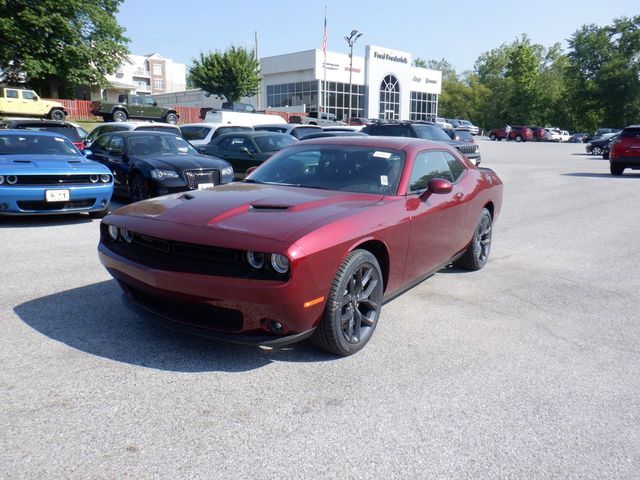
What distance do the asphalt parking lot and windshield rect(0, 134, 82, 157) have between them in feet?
12.7

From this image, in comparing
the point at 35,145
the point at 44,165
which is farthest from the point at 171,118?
the point at 44,165

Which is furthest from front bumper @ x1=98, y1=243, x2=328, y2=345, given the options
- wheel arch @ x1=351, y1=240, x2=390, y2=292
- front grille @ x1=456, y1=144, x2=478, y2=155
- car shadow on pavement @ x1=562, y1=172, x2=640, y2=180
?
car shadow on pavement @ x1=562, y1=172, x2=640, y2=180

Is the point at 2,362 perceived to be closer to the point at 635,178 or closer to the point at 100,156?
the point at 100,156

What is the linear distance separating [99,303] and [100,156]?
285 inches

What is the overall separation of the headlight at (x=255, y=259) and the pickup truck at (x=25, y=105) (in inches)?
1231

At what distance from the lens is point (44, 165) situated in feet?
25.3

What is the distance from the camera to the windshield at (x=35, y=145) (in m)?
8.42

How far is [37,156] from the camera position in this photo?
26.9 ft

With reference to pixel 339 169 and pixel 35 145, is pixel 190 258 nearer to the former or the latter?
pixel 339 169

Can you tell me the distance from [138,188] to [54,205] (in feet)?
7.44

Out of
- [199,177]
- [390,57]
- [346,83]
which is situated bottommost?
[199,177]

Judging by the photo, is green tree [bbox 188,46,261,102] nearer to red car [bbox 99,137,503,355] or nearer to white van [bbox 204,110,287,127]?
white van [bbox 204,110,287,127]

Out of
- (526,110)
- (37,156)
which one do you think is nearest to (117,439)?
(37,156)

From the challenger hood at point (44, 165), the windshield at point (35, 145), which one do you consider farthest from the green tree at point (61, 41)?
the challenger hood at point (44, 165)
